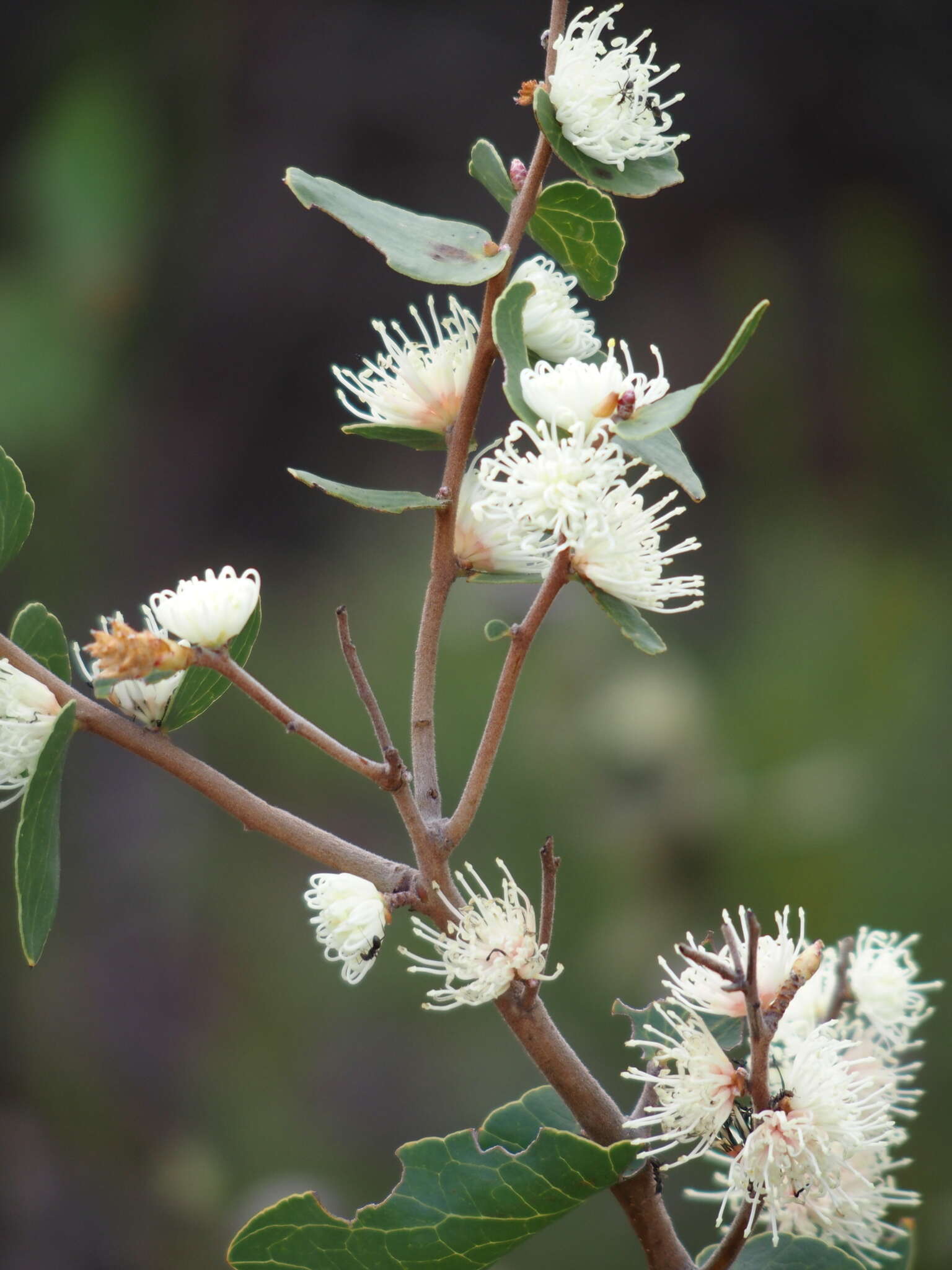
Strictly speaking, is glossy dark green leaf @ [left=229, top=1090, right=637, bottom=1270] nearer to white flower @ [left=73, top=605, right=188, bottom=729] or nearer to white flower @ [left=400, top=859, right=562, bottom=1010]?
white flower @ [left=400, top=859, right=562, bottom=1010]

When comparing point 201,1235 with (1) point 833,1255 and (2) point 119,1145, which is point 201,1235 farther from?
(1) point 833,1255

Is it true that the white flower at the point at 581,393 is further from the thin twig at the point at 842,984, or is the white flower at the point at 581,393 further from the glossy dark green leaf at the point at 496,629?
the thin twig at the point at 842,984

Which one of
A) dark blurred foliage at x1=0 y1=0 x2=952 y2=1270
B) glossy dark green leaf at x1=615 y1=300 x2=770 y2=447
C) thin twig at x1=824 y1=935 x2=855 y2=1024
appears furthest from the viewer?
dark blurred foliage at x1=0 y1=0 x2=952 y2=1270

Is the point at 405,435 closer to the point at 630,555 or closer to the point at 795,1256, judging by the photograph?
the point at 630,555

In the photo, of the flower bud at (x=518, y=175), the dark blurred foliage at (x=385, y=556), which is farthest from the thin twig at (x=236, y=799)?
the dark blurred foliage at (x=385, y=556)

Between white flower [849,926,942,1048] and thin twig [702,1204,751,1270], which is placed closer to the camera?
thin twig [702,1204,751,1270]

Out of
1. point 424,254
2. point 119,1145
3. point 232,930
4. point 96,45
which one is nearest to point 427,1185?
point 424,254

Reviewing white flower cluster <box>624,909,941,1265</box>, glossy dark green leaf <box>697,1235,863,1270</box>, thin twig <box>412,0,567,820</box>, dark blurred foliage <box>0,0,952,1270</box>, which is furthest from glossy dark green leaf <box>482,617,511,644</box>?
dark blurred foliage <box>0,0,952,1270</box>
